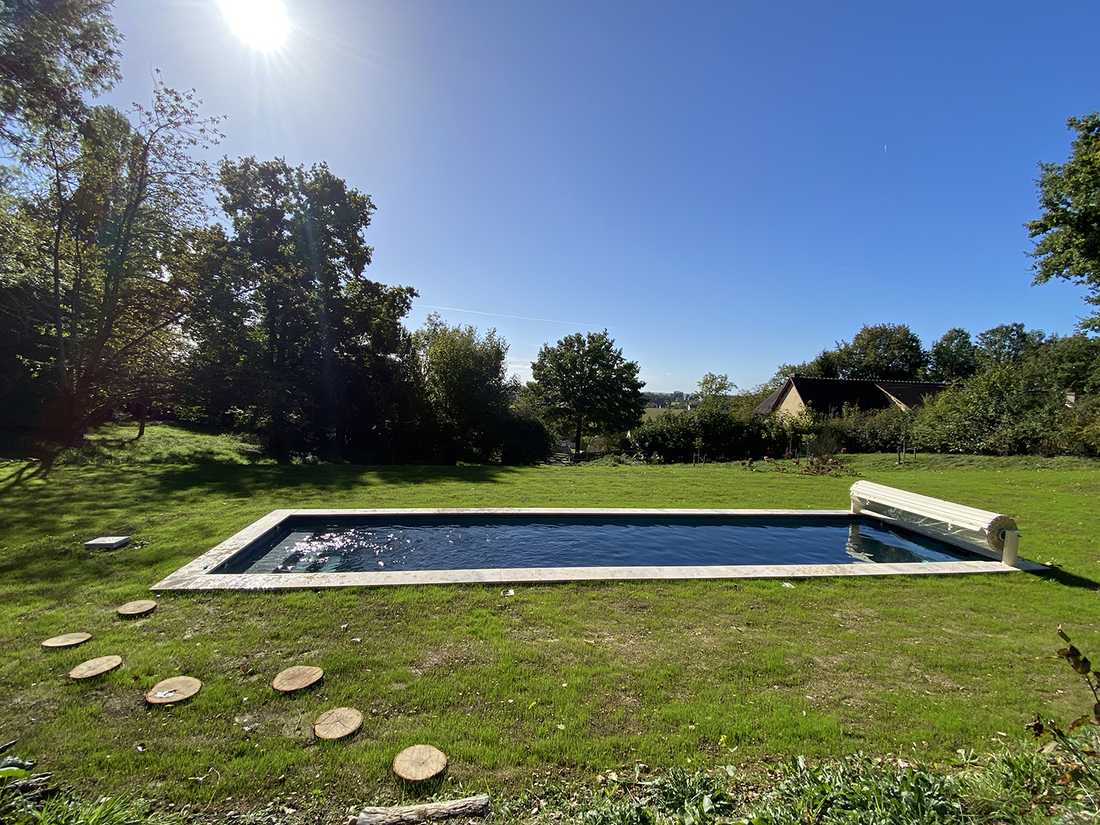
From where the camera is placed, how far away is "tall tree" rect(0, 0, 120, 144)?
9.77 metres

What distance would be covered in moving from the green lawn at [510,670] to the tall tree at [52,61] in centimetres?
1054

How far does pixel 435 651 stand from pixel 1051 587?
6852mm

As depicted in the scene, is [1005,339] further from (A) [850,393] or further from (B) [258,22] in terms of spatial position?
(B) [258,22]

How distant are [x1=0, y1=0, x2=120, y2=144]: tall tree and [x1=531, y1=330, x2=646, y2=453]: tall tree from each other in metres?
20.9

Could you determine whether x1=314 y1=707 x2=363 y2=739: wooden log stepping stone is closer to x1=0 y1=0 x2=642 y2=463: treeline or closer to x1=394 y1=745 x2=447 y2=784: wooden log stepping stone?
x1=394 y1=745 x2=447 y2=784: wooden log stepping stone

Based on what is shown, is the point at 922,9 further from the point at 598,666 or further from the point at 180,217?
the point at 180,217

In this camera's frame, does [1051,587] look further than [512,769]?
Yes

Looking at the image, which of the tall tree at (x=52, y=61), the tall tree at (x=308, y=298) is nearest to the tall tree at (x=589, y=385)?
the tall tree at (x=308, y=298)

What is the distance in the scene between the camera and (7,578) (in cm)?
468

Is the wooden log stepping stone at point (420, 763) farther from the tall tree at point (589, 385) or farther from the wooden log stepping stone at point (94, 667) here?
the tall tree at point (589, 385)

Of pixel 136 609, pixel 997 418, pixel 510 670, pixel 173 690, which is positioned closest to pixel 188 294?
pixel 136 609

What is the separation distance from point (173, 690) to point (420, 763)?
1.80 meters

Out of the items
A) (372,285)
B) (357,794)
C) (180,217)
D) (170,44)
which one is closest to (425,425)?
(372,285)

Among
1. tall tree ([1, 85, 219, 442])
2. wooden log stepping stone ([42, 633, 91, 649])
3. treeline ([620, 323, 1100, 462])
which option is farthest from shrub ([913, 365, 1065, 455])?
tall tree ([1, 85, 219, 442])
